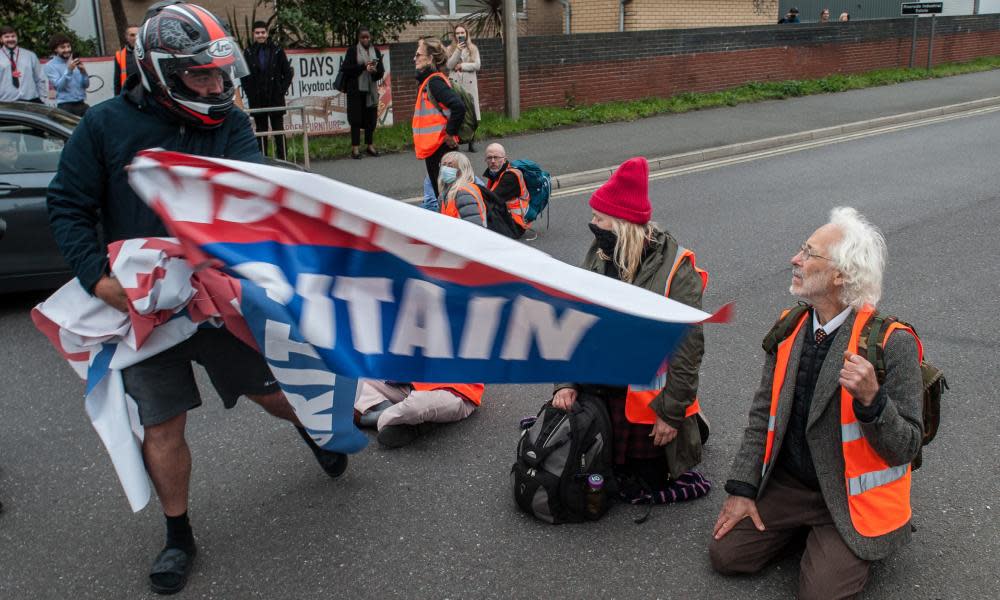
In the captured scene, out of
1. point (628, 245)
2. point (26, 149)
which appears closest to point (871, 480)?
point (628, 245)

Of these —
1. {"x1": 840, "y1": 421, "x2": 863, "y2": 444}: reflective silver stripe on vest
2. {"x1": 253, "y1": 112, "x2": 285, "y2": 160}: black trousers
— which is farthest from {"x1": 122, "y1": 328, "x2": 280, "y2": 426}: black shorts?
{"x1": 253, "y1": 112, "x2": 285, "y2": 160}: black trousers

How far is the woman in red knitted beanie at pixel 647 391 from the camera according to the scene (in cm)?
374

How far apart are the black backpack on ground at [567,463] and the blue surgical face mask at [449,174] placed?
332cm

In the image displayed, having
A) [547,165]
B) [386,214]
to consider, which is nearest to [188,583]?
[386,214]

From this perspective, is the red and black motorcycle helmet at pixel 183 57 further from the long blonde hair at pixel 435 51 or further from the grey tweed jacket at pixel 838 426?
the long blonde hair at pixel 435 51

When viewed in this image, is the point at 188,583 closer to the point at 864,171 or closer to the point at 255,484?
the point at 255,484

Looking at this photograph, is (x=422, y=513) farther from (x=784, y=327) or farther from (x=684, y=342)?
(x=784, y=327)

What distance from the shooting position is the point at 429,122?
9023 mm

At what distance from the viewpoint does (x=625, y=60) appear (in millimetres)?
19250

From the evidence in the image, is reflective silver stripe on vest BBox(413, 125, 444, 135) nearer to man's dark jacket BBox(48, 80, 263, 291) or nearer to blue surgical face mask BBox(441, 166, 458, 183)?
blue surgical face mask BBox(441, 166, 458, 183)

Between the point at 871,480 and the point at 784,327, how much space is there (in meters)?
0.63

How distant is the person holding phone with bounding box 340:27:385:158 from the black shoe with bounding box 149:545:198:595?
10354 mm

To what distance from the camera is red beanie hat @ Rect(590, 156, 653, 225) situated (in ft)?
12.4

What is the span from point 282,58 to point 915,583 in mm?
11042
